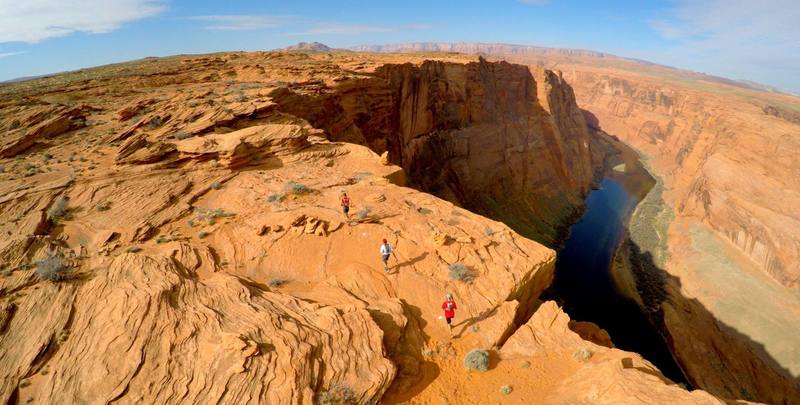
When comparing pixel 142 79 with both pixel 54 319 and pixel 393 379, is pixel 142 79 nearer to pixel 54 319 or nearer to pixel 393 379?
pixel 54 319

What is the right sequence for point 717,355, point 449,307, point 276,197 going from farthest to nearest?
point 717,355 → point 276,197 → point 449,307

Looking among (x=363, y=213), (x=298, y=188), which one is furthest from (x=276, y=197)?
(x=363, y=213)

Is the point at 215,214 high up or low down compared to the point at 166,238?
up

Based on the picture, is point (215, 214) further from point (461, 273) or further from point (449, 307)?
point (449, 307)

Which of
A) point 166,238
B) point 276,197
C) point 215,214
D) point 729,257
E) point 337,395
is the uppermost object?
point 276,197

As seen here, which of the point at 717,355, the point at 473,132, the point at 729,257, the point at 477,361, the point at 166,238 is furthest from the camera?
the point at 473,132

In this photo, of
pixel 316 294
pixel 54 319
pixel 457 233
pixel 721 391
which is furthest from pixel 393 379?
pixel 721 391
